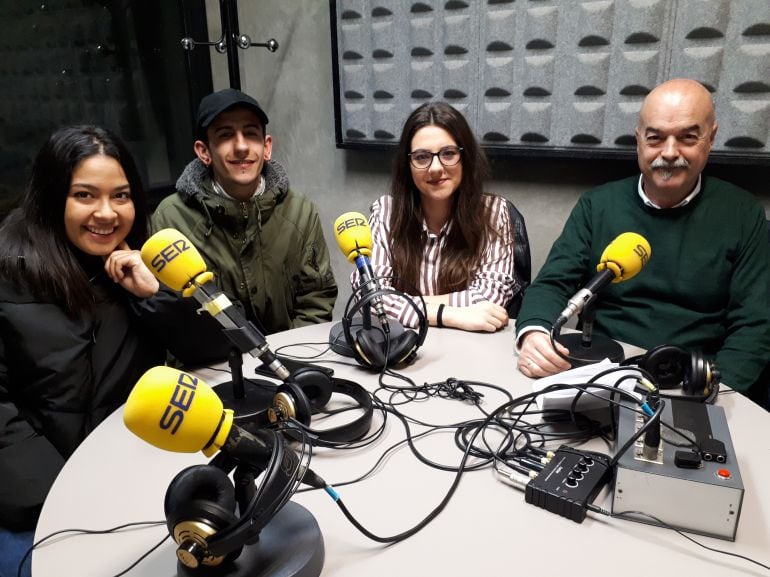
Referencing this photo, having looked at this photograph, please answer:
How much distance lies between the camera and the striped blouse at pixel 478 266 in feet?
5.78

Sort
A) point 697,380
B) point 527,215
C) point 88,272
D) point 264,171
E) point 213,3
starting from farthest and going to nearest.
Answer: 1. point 213,3
2. point 527,215
3. point 264,171
4. point 88,272
5. point 697,380

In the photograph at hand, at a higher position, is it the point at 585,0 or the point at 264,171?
the point at 585,0

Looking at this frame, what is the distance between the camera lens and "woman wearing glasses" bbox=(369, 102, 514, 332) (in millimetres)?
1835

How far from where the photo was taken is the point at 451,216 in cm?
192

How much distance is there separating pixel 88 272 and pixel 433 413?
2.85ft

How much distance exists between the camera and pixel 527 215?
97.0 inches

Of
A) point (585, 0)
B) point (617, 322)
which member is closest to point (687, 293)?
point (617, 322)

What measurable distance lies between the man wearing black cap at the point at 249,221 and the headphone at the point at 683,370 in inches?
43.7

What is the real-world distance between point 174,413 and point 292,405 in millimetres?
379

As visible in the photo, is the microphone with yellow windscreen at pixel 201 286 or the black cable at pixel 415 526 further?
the microphone with yellow windscreen at pixel 201 286

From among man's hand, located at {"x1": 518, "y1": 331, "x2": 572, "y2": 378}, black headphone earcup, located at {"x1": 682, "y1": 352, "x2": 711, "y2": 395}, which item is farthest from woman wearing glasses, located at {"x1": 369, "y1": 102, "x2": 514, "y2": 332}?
black headphone earcup, located at {"x1": 682, "y1": 352, "x2": 711, "y2": 395}

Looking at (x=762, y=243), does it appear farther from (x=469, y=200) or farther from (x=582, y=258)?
(x=469, y=200)

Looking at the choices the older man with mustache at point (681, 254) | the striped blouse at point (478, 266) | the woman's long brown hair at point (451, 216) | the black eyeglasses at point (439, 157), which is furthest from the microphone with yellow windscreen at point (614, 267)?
the black eyeglasses at point (439, 157)

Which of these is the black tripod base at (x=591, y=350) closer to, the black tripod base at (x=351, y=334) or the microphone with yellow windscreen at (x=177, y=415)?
the black tripod base at (x=351, y=334)
